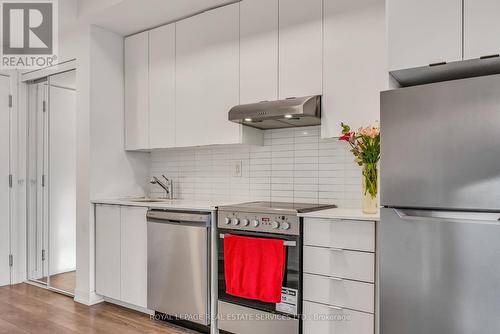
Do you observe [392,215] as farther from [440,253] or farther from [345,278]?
[345,278]

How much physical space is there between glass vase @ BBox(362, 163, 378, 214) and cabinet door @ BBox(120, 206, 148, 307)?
176 cm

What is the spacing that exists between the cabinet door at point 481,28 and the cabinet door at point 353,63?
25.1 inches

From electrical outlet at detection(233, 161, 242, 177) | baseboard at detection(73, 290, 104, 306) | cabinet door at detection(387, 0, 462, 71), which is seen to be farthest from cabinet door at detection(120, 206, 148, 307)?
cabinet door at detection(387, 0, 462, 71)

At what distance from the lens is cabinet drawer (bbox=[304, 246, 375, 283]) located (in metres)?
2.06

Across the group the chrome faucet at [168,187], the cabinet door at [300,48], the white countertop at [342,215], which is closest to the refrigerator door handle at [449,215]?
the white countertop at [342,215]

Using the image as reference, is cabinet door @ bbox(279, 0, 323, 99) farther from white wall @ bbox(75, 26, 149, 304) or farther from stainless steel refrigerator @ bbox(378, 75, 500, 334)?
white wall @ bbox(75, 26, 149, 304)

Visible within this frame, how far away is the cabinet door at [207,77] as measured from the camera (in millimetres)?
2957

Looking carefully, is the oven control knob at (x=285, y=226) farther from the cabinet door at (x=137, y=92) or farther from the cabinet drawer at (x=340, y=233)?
the cabinet door at (x=137, y=92)

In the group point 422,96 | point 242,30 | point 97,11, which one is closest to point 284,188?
point 242,30

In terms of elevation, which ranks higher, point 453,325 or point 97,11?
point 97,11

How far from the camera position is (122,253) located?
10.6ft

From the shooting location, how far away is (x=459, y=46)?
168cm

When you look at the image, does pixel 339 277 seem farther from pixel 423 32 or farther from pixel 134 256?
pixel 134 256

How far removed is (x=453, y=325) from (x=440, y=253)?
0.31 metres
